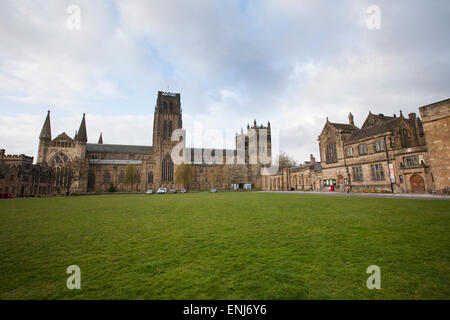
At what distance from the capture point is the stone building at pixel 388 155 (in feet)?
79.3

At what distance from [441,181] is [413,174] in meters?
4.16

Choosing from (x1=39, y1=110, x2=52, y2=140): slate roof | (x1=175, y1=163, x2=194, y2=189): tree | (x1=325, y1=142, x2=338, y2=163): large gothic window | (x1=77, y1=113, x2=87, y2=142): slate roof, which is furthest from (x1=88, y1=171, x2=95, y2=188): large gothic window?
(x1=325, y1=142, x2=338, y2=163): large gothic window

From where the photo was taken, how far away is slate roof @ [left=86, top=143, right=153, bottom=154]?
77.9 metres

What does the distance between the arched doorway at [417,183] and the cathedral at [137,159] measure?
4938cm

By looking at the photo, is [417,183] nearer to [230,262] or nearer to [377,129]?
[377,129]

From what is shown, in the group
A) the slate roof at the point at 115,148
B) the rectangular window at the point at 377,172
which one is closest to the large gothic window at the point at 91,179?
the slate roof at the point at 115,148

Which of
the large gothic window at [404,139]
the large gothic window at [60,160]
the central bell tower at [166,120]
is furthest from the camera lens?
the central bell tower at [166,120]

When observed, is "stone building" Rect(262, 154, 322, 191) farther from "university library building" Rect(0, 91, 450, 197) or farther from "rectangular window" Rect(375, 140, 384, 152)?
"rectangular window" Rect(375, 140, 384, 152)

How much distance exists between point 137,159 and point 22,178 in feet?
115

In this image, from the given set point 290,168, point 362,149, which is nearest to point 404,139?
point 362,149

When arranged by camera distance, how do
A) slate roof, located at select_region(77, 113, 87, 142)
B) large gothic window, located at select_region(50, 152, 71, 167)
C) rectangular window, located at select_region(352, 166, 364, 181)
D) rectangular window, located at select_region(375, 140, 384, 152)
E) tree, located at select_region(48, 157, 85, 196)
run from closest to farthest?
1. rectangular window, located at select_region(375, 140, 384, 152)
2. rectangular window, located at select_region(352, 166, 364, 181)
3. tree, located at select_region(48, 157, 85, 196)
4. large gothic window, located at select_region(50, 152, 71, 167)
5. slate roof, located at select_region(77, 113, 87, 142)

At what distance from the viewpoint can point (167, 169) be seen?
73500 millimetres

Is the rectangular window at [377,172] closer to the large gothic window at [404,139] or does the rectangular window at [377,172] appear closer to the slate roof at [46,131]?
the large gothic window at [404,139]

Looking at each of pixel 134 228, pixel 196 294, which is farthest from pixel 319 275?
pixel 134 228
